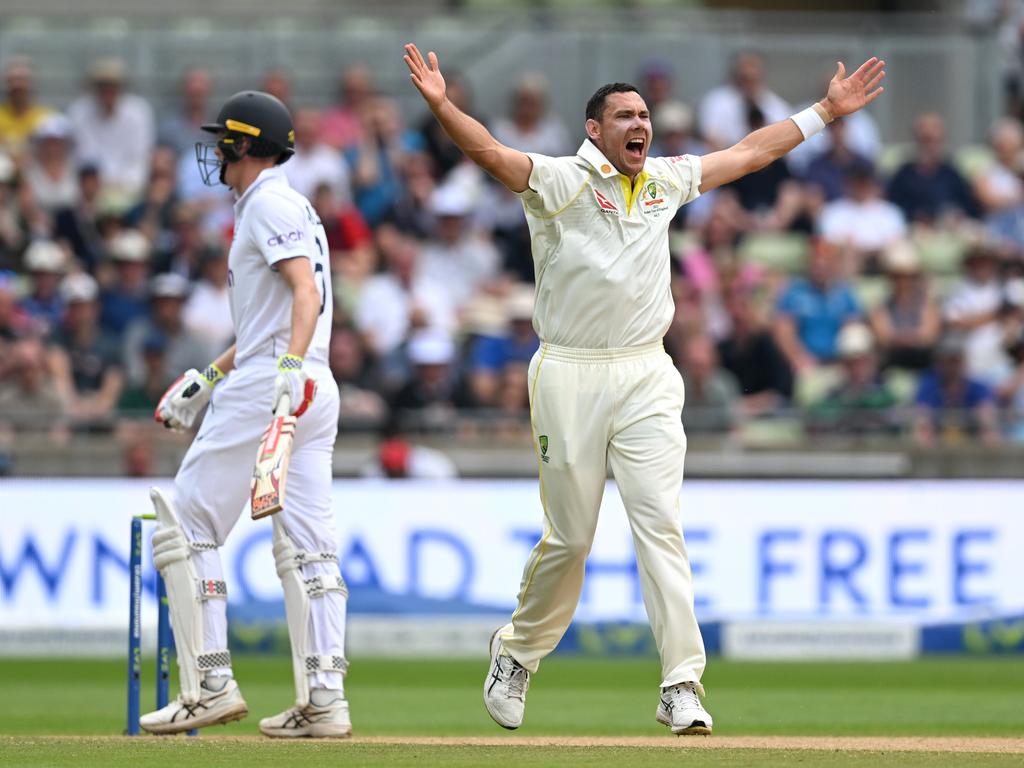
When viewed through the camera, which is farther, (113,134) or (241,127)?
(113,134)

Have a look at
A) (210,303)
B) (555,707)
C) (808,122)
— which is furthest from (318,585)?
(210,303)

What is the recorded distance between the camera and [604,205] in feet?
24.5

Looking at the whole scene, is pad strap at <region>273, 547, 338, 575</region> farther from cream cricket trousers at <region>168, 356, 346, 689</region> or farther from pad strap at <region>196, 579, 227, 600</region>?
pad strap at <region>196, 579, 227, 600</region>

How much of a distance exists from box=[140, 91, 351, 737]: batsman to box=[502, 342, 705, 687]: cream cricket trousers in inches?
35.3

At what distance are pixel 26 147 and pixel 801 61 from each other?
770cm

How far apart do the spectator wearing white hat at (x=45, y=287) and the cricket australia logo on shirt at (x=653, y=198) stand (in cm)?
884

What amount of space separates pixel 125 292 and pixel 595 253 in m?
8.93

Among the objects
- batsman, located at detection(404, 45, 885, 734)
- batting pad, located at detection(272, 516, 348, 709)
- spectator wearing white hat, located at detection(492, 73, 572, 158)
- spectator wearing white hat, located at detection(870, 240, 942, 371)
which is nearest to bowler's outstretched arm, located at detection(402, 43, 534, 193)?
batsman, located at detection(404, 45, 885, 734)

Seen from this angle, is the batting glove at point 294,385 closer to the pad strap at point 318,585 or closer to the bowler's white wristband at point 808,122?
the pad strap at point 318,585

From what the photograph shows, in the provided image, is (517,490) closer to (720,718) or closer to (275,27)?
(720,718)

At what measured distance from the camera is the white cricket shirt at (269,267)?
761 centimetres

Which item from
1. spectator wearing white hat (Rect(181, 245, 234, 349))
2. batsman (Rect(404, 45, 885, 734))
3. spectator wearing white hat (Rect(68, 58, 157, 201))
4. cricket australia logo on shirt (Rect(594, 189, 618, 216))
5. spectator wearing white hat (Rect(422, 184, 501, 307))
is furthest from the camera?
spectator wearing white hat (Rect(68, 58, 157, 201))

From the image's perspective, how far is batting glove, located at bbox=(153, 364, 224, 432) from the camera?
7.96 metres

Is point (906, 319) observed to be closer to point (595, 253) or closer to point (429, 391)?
point (429, 391)
